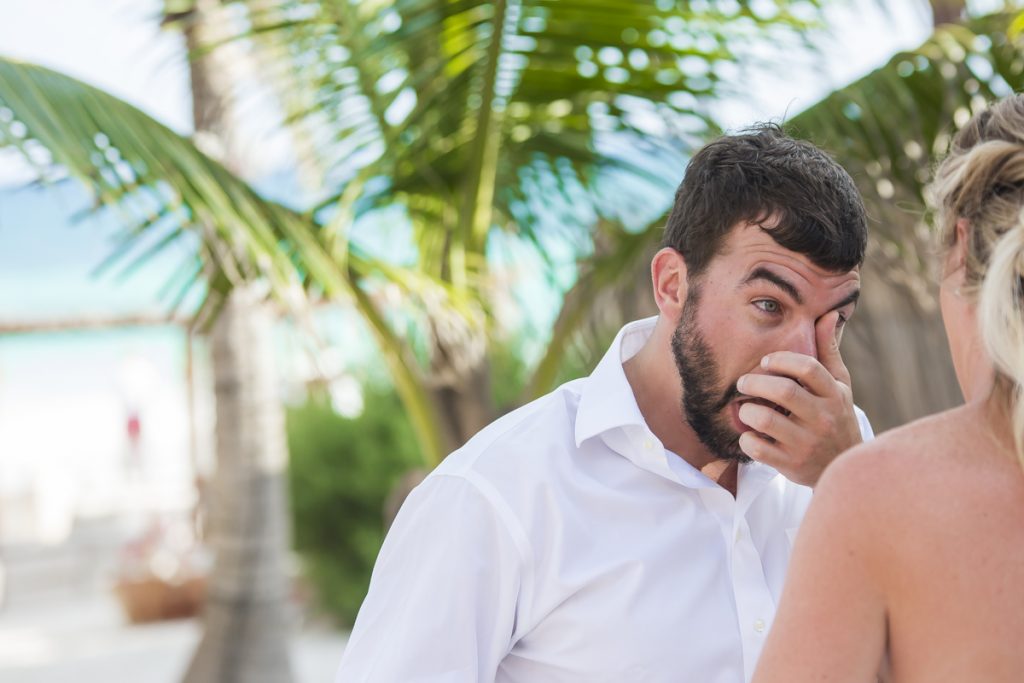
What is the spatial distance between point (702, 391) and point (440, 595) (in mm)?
481

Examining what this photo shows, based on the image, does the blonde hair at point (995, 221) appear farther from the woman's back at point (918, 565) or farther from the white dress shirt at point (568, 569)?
the white dress shirt at point (568, 569)

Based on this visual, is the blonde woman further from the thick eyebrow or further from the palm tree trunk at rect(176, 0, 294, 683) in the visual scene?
the palm tree trunk at rect(176, 0, 294, 683)

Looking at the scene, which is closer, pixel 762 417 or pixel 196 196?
pixel 762 417

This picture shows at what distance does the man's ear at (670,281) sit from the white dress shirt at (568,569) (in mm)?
149

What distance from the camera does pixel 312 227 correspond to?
3.12 meters

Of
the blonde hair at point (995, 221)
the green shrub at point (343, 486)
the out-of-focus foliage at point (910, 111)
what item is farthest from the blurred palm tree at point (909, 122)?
the green shrub at point (343, 486)

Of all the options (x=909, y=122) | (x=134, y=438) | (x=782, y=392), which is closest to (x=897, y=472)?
(x=782, y=392)

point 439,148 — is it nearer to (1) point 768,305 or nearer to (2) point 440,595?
(1) point 768,305

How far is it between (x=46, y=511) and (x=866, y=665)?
45.5 ft

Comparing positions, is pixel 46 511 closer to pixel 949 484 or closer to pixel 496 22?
pixel 496 22

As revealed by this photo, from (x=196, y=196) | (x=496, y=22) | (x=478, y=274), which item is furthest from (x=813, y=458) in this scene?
(x=478, y=274)

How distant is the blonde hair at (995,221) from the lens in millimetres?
1105

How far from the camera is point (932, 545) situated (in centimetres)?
111

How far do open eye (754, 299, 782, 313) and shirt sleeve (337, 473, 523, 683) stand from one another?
0.47 m
